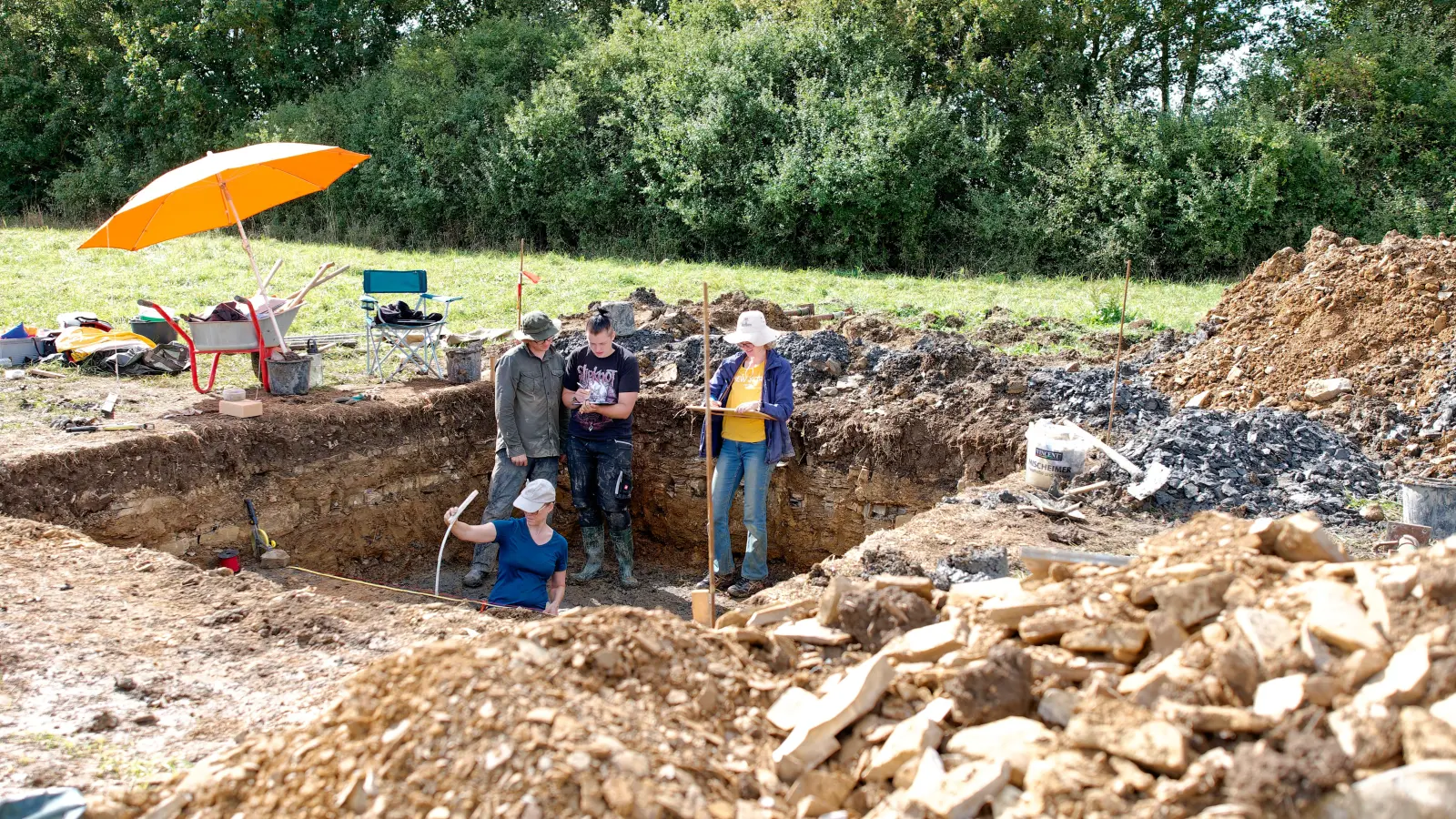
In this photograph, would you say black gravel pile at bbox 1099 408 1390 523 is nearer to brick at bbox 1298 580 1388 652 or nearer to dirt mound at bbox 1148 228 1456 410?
dirt mound at bbox 1148 228 1456 410

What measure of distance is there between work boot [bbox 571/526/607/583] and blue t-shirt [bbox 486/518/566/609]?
6.40 feet

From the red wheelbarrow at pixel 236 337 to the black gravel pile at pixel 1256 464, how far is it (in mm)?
6434

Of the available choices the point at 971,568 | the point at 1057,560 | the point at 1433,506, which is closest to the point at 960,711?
the point at 1057,560

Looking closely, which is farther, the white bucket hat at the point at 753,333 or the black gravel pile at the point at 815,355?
the black gravel pile at the point at 815,355

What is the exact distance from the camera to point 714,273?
1564 centimetres

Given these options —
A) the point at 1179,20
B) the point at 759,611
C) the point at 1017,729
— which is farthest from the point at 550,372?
the point at 1179,20

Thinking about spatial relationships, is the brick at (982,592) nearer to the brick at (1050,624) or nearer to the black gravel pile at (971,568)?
the brick at (1050,624)

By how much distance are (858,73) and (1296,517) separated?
16662 millimetres

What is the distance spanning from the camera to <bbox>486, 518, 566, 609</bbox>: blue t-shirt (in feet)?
20.0

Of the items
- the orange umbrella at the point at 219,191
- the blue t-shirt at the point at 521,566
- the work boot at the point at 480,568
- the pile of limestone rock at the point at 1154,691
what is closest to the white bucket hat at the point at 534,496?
the blue t-shirt at the point at 521,566

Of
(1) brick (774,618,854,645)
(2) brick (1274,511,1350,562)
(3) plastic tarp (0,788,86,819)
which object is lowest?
(3) plastic tarp (0,788,86,819)

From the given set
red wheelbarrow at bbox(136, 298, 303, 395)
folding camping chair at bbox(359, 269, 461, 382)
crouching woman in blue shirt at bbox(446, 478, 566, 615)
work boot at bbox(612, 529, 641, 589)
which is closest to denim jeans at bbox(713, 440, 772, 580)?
work boot at bbox(612, 529, 641, 589)

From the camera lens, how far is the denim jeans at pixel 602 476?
7.66 meters

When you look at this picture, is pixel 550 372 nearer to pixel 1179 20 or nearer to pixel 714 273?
pixel 714 273
